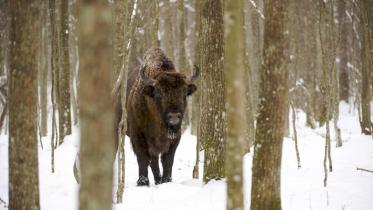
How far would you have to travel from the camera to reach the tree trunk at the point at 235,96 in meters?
3.53

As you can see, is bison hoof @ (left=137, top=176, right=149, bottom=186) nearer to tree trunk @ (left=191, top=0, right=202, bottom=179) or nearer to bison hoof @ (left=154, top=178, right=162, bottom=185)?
bison hoof @ (left=154, top=178, right=162, bottom=185)

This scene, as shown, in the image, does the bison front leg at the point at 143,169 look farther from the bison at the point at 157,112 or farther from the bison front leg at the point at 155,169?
the bison front leg at the point at 155,169

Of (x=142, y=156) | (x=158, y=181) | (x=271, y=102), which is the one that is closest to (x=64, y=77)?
(x=142, y=156)

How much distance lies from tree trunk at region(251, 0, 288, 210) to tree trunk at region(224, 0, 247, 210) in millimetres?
1013

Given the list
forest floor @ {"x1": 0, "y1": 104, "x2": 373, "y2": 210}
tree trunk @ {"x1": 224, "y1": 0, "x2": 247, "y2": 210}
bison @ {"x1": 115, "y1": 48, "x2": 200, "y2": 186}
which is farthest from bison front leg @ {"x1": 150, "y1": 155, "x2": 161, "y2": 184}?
tree trunk @ {"x1": 224, "y1": 0, "x2": 247, "y2": 210}

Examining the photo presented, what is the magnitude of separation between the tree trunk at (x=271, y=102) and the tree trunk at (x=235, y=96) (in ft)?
3.32

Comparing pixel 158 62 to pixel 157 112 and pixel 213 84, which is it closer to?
pixel 157 112

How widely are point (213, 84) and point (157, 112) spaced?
1610 mm

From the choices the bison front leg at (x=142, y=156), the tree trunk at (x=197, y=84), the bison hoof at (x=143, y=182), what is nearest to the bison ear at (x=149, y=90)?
the tree trunk at (x=197, y=84)

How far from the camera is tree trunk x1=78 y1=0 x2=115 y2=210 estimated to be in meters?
2.38

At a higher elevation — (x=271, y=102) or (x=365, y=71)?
(x=365, y=71)

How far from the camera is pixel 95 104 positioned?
7.82 feet

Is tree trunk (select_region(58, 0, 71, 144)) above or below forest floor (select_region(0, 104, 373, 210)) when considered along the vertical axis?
above

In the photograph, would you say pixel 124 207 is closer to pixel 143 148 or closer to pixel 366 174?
pixel 143 148
